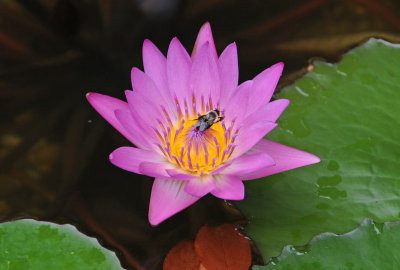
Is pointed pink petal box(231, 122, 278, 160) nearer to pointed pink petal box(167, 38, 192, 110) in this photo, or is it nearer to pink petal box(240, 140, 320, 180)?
pink petal box(240, 140, 320, 180)

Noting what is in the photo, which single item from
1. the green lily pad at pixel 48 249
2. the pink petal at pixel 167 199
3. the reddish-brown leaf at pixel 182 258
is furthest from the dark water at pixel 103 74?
the pink petal at pixel 167 199

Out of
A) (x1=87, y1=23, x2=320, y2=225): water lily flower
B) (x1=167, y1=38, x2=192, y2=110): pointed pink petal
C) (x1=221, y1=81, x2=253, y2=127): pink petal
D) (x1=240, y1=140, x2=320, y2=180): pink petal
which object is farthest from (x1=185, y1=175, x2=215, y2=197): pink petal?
(x1=167, y1=38, x2=192, y2=110): pointed pink petal

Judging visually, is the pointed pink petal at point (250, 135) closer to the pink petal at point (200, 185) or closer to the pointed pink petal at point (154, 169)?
the pink petal at point (200, 185)

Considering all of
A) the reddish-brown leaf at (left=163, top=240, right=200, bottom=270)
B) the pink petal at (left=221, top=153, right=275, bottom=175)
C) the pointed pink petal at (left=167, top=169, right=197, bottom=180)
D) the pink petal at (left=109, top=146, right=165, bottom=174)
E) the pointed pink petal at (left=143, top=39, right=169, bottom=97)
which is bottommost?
the reddish-brown leaf at (left=163, top=240, right=200, bottom=270)

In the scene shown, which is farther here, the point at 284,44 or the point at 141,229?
the point at 284,44

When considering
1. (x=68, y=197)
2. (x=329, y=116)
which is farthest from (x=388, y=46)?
(x=68, y=197)

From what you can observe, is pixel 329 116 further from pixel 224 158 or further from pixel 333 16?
pixel 333 16
